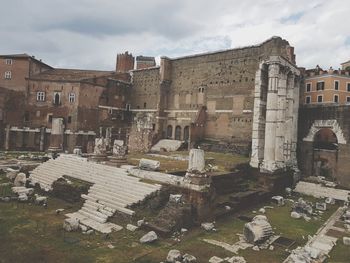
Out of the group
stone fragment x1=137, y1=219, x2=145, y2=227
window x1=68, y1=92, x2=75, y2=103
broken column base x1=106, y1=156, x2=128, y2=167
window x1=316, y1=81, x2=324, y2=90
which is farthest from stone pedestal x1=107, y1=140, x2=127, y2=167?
window x1=316, y1=81, x2=324, y2=90

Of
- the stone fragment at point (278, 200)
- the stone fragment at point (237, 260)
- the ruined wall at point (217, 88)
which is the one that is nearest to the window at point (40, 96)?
Answer: the ruined wall at point (217, 88)

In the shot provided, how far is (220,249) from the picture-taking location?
10305 millimetres

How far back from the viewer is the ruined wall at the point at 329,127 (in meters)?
20.8

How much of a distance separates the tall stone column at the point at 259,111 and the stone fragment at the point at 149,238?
1278 centimetres

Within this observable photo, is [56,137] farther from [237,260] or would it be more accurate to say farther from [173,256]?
[237,260]

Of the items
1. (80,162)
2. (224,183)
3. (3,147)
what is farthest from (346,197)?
(3,147)

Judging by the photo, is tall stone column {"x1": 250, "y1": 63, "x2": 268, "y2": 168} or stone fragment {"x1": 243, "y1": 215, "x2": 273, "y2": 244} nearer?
stone fragment {"x1": 243, "y1": 215, "x2": 273, "y2": 244}

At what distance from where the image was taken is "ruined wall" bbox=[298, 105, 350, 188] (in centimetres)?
2084

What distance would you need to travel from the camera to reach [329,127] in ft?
72.5

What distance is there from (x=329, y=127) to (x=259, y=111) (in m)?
5.13

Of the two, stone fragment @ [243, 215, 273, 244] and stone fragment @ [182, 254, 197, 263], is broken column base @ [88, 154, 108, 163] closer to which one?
stone fragment @ [243, 215, 273, 244]

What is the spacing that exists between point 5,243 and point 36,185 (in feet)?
26.2

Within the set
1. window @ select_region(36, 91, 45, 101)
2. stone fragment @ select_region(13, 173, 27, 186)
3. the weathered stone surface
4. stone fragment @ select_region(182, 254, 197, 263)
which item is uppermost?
window @ select_region(36, 91, 45, 101)

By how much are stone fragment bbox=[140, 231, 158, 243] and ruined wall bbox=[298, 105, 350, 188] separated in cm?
1572
